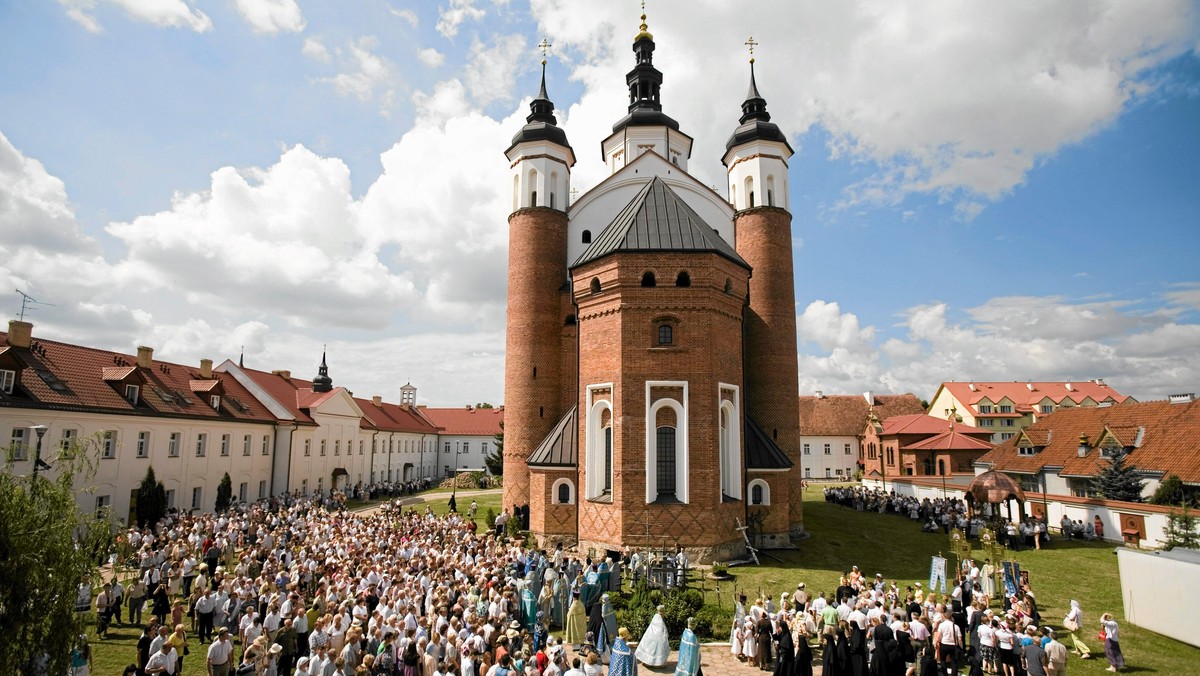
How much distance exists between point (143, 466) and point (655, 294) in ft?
73.6

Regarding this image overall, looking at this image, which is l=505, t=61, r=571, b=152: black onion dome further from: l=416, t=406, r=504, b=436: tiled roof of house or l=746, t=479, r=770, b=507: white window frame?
l=416, t=406, r=504, b=436: tiled roof of house

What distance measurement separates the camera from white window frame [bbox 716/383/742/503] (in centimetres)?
2148

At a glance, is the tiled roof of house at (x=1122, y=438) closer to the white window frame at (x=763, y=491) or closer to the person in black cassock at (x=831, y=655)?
the white window frame at (x=763, y=491)

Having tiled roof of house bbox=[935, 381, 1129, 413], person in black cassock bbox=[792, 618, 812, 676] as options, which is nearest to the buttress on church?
person in black cassock bbox=[792, 618, 812, 676]

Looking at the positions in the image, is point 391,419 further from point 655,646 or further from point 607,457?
point 655,646

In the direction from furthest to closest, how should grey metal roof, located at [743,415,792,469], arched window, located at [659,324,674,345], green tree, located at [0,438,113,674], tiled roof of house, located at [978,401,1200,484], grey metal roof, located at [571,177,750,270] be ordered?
tiled roof of house, located at [978,401,1200,484]
grey metal roof, located at [743,415,792,469]
grey metal roof, located at [571,177,750,270]
arched window, located at [659,324,674,345]
green tree, located at [0,438,113,674]

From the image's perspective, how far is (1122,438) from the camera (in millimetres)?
28031

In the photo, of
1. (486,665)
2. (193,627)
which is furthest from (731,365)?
(193,627)

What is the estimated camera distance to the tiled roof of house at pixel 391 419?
48.9 meters

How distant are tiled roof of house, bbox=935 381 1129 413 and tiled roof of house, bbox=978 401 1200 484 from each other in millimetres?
31432

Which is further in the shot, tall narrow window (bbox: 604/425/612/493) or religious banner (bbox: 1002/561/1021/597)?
tall narrow window (bbox: 604/425/612/493)

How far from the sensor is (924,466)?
43688 millimetres

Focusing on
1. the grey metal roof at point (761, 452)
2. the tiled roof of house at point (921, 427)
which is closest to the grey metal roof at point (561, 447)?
the grey metal roof at point (761, 452)

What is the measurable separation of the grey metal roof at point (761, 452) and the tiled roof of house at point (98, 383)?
80.7 ft
